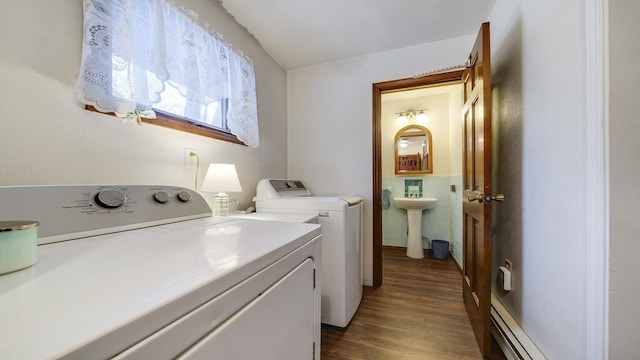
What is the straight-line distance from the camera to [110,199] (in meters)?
0.79

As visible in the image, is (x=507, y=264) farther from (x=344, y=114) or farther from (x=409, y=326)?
(x=344, y=114)

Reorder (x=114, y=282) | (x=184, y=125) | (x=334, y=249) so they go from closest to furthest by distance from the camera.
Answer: (x=114, y=282) < (x=184, y=125) < (x=334, y=249)

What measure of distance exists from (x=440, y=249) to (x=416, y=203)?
671mm

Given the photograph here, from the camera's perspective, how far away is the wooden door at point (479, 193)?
4.16 feet

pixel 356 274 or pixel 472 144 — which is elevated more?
pixel 472 144

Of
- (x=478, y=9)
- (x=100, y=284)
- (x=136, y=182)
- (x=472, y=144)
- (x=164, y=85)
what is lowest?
(x=100, y=284)

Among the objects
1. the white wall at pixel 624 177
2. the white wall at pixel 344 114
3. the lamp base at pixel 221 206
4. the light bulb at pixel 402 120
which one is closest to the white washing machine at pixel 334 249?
the lamp base at pixel 221 206

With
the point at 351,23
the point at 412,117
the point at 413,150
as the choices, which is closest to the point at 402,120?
the point at 412,117

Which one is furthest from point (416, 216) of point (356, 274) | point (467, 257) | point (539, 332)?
point (539, 332)

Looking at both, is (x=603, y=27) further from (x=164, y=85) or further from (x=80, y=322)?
(x=164, y=85)

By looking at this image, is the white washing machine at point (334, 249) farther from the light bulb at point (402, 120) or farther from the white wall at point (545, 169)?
the light bulb at point (402, 120)

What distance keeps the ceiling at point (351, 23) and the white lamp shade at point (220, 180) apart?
47.7 inches

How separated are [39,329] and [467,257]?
7.15ft

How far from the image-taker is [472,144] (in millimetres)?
1579
